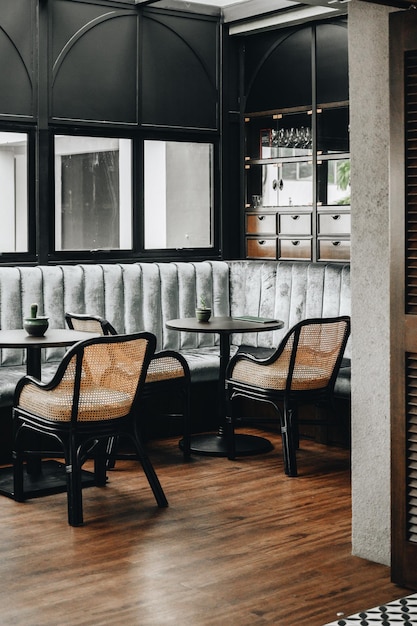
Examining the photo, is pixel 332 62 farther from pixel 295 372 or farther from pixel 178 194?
pixel 295 372

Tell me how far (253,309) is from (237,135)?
1.44 meters

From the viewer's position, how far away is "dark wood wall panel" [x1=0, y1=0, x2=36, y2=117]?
21.5 ft

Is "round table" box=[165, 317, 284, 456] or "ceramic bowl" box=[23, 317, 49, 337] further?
"round table" box=[165, 317, 284, 456]

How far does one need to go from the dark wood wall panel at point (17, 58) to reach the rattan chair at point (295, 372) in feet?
7.62

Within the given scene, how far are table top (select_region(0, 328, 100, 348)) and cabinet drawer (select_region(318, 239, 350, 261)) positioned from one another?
222 cm

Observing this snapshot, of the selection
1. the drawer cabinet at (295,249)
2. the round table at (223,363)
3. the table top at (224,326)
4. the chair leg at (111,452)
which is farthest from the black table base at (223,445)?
the drawer cabinet at (295,249)

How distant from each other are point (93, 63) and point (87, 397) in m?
3.12

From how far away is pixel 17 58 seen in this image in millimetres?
6625

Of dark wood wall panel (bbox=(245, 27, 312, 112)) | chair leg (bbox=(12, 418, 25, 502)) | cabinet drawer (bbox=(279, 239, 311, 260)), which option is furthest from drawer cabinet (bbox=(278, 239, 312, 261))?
chair leg (bbox=(12, 418, 25, 502))

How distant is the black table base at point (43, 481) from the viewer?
5250mm

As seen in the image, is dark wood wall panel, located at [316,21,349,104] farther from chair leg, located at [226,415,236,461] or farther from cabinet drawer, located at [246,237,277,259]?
chair leg, located at [226,415,236,461]

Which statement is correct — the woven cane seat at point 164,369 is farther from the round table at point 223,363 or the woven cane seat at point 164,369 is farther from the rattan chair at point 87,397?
the rattan chair at point 87,397

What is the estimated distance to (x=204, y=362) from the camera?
22.7ft

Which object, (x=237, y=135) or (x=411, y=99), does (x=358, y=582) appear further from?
(x=237, y=135)
